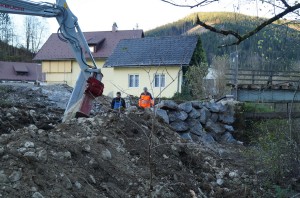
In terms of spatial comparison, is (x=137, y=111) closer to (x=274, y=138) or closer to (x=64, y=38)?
(x=64, y=38)

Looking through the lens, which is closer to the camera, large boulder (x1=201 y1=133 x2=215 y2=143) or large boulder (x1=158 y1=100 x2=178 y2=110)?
large boulder (x1=158 y1=100 x2=178 y2=110)

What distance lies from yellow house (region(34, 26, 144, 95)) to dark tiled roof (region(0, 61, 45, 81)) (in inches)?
308

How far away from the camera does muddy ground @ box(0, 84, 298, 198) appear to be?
16.8 ft

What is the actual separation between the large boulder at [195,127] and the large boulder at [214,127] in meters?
0.68

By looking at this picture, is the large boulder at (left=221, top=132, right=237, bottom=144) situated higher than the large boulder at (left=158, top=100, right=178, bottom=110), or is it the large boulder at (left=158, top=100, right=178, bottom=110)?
the large boulder at (left=158, top=100, right=178, bottom=110)

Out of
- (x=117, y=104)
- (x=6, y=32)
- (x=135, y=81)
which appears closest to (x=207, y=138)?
(x=117, y=104)

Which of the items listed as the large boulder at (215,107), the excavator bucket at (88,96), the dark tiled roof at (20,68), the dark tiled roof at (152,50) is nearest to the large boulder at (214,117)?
the large boulder at (215,107)

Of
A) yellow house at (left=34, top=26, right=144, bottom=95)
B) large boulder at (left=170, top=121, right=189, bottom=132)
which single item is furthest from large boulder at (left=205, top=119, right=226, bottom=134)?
yellow house at (left=34, top=26, right=144, bottom=95)

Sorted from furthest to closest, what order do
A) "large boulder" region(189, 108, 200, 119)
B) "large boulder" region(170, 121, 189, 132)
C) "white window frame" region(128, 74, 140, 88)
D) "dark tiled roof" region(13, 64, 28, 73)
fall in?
"dark tiled roof" region(13, 64, 28, 73)
"white window frame" region(128, 74, 140, 88)
"large boulder" region(189, 108, 200, 119)
"large boulder" region(170, 121, 189, 132)

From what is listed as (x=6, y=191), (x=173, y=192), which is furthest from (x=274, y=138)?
(x=6, y=191)

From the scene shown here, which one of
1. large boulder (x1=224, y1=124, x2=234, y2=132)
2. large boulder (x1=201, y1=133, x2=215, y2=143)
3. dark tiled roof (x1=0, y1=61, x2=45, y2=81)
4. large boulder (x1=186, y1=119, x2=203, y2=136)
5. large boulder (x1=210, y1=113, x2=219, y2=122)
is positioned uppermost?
dark tiled roof (x1=0, y1=61, x2=45, y2=81)

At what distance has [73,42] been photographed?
995 cm

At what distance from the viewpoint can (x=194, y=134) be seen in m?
13.9

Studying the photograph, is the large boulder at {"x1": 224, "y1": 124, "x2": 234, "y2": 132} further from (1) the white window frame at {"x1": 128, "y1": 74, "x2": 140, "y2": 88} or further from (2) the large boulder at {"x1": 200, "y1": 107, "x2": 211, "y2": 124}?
(1) the white window frame at {"x1": 128, "y1": 74, "x2": 140, "y2": 88}
